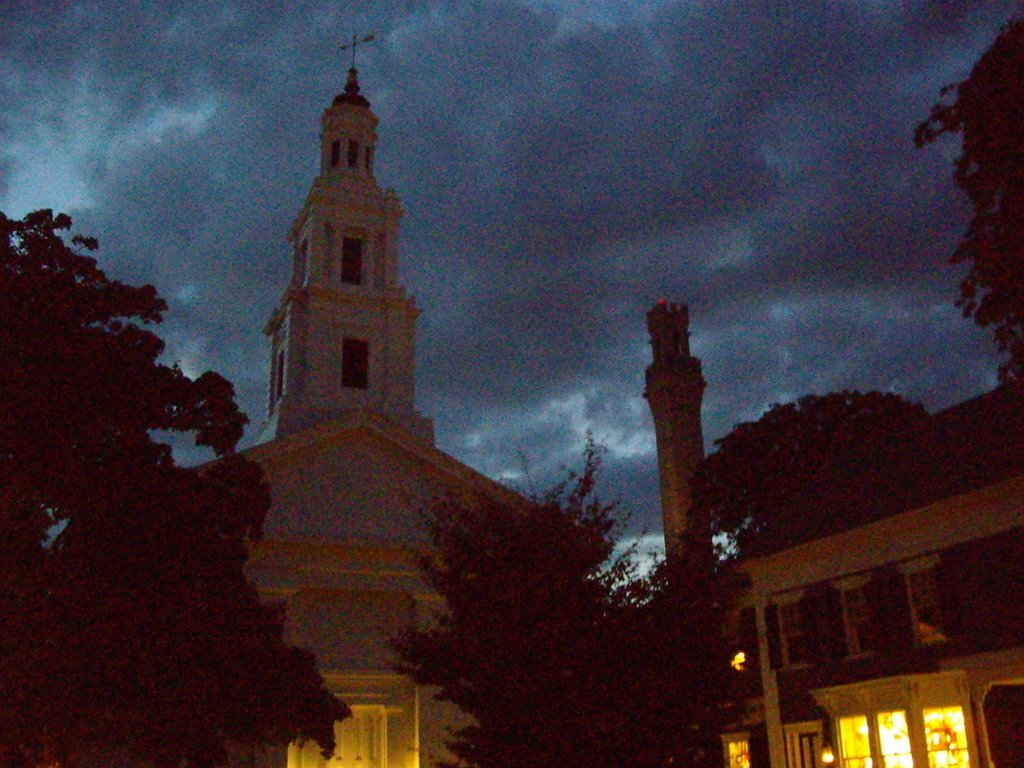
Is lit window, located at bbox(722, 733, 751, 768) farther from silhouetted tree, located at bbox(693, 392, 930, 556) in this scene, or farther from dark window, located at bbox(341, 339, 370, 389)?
dark window, located at bbox(341, 339, 370, 389)

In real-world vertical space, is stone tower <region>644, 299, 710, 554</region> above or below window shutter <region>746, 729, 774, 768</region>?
above

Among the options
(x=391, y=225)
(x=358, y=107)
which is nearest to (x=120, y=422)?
(x=391, y=225)

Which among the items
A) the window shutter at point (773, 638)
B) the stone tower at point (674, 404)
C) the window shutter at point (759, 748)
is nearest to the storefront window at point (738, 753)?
the window shutter at point (759, 748)

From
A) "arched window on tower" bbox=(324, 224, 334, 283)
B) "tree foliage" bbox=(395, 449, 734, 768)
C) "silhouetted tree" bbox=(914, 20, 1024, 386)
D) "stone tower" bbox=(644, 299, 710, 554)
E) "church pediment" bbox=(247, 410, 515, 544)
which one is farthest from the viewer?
"stone tower" bbox=(644, 299, 710, 554)

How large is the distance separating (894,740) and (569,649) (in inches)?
389

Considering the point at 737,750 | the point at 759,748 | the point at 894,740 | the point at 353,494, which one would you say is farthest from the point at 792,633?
the point at 353,494

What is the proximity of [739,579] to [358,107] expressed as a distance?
85.8 feet

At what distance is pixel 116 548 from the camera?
69.6 ft

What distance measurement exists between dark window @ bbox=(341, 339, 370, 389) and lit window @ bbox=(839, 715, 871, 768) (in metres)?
20.7

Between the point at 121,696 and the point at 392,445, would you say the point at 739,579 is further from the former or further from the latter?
the point at 121,696

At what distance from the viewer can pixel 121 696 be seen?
20453mm

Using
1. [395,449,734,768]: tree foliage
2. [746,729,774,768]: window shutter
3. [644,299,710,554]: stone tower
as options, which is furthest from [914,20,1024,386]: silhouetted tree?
[644,299,710,554]: stone tower

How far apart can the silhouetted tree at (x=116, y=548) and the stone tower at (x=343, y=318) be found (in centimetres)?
1565

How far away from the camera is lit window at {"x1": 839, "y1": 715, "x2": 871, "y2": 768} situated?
2418 centimetres
